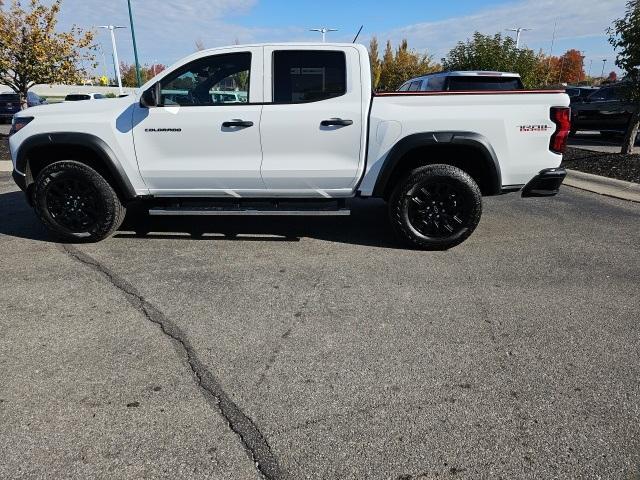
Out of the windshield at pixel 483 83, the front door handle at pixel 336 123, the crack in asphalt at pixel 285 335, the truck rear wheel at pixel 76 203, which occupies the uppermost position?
the windshield at pixel 483 83

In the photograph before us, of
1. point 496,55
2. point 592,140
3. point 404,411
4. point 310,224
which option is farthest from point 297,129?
point 592,140

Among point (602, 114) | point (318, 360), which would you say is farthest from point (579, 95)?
point (318, 360)

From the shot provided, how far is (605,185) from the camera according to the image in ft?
25.8

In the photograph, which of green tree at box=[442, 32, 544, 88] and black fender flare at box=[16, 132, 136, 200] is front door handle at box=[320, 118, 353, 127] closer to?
black fender flare at box=[16, 132, 136, 200]

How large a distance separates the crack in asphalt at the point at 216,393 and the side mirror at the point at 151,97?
167 cm

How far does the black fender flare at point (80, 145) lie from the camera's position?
14.6 feet

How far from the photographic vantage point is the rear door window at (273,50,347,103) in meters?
4.39

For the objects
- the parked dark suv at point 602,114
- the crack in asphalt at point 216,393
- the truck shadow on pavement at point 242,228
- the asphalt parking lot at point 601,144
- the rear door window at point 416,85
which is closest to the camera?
the crack in asphalt at point 216,393

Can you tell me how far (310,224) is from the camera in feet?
18.6

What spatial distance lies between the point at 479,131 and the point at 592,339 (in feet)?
6.84

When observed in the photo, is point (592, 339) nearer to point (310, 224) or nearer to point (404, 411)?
point (404, 411)

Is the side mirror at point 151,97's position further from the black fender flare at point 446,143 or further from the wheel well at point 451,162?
the wheel well at point 451,162

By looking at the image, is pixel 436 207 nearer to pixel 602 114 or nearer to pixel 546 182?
pixel 546 182

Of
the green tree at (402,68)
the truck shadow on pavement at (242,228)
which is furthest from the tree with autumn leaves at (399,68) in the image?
the truck shadow on pavement at (242,228)
